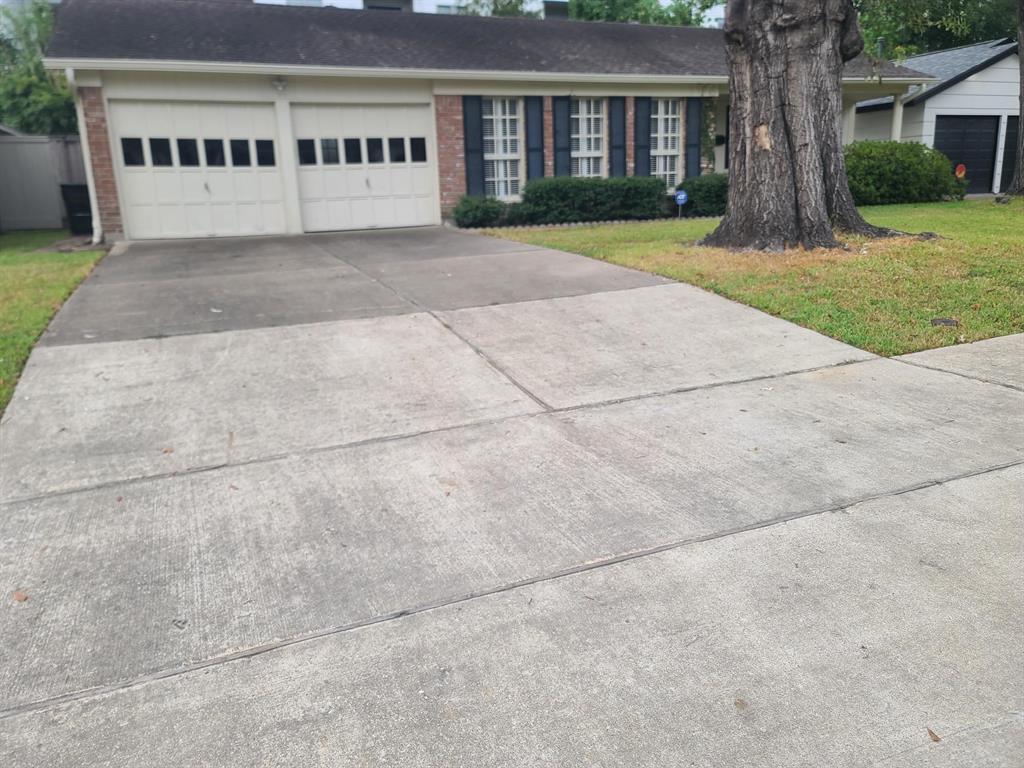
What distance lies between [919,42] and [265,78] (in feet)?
102

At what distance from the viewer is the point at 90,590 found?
3.16m

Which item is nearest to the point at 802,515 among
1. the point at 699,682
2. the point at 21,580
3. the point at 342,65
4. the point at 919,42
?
the point at 699,682

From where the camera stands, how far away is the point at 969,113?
70.8ft

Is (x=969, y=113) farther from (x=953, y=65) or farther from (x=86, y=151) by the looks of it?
(x=86, y=151)

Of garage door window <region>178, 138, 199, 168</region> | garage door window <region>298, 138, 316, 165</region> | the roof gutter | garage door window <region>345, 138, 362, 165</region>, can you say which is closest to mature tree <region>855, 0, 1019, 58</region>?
the roof gutter

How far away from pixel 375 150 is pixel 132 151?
4.50 meters

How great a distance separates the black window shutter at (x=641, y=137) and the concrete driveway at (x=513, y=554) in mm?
12155

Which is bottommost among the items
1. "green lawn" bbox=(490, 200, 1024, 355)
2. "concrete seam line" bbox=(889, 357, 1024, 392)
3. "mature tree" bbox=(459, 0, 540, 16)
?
"concrete seam line" bbox=(889, 357, 1024, 392)

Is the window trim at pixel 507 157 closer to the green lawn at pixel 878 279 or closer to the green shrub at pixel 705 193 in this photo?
the green shrub at pixel 705 193

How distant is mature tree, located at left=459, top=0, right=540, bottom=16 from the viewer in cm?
3538

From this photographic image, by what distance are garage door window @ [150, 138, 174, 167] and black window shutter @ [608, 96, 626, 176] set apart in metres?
9.08

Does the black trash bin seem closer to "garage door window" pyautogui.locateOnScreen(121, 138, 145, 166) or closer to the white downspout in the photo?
the white downspout

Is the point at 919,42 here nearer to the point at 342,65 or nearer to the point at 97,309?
the point at 342,65

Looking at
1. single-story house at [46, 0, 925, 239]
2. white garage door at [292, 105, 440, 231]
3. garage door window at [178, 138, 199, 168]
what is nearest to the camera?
single-story house at [46, 0, 925, 239]
